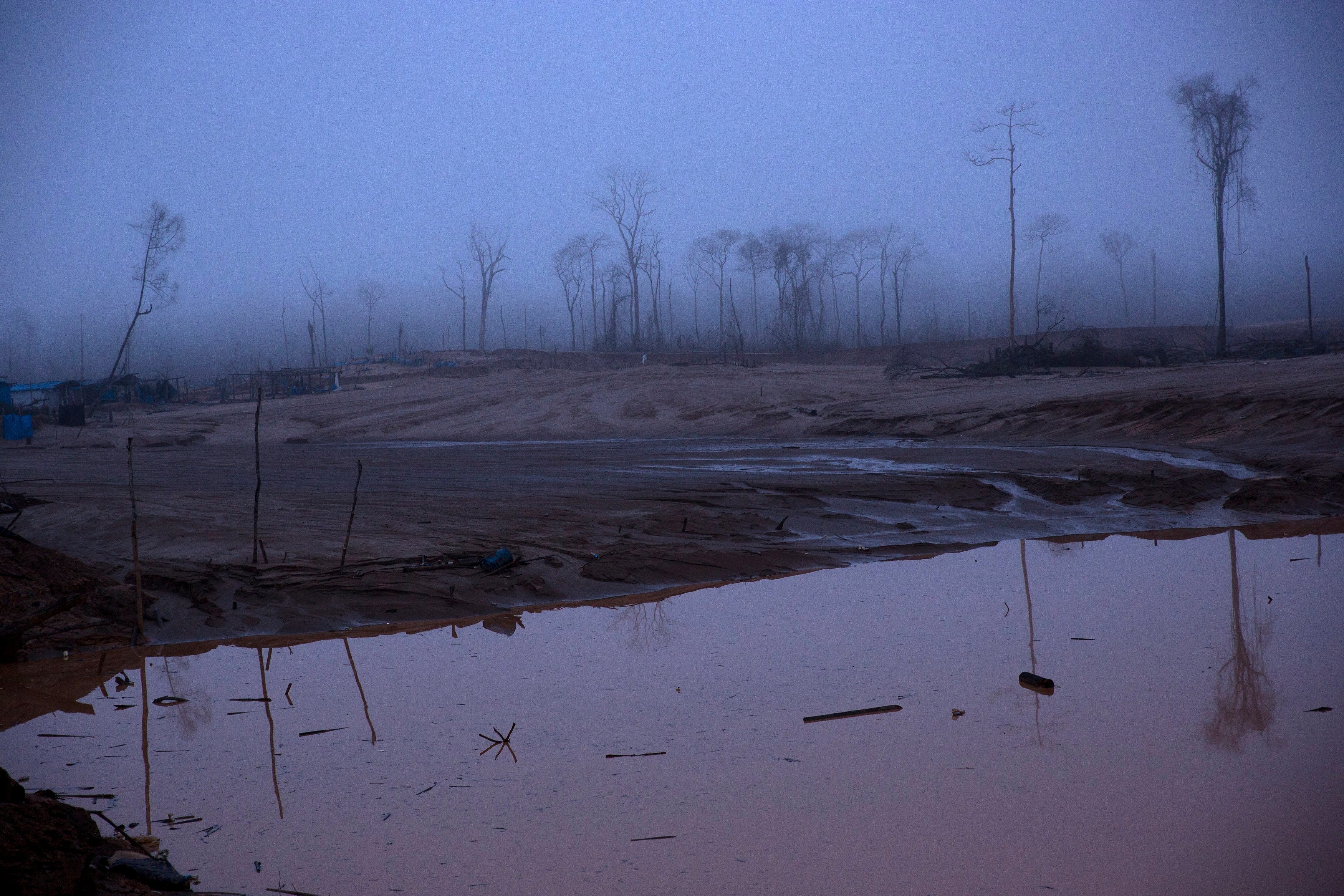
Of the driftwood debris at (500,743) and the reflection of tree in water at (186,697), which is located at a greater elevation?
the driftwood debris at (500,743)

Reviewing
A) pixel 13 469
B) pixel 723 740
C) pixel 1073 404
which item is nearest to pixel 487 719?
pixel 723 740

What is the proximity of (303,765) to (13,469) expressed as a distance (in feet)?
63.5

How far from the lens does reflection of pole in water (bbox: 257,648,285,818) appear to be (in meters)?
3.33

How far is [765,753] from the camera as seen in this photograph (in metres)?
3.60

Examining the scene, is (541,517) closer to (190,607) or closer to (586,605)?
(586,605)

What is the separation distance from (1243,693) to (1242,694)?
0.04 feet

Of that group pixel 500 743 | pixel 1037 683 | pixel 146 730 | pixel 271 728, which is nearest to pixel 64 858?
pixel 500 743

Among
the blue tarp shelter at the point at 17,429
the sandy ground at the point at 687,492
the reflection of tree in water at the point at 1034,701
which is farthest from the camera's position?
the blue tarp shelter at the point at 17,429

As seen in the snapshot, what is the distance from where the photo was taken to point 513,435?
25578 mm

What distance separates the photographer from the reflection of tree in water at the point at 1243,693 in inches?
142

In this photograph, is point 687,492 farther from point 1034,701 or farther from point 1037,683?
point 1034,701

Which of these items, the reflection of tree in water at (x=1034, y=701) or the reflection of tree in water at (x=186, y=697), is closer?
the reflection of tree in water at (x=1034, y=701)

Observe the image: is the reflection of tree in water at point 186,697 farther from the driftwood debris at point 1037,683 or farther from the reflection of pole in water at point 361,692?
the driftwood debris at point 1037,683

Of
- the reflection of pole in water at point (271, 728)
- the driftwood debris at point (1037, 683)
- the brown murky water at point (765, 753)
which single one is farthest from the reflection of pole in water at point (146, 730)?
the driftwood debris at point (1037, 683)
